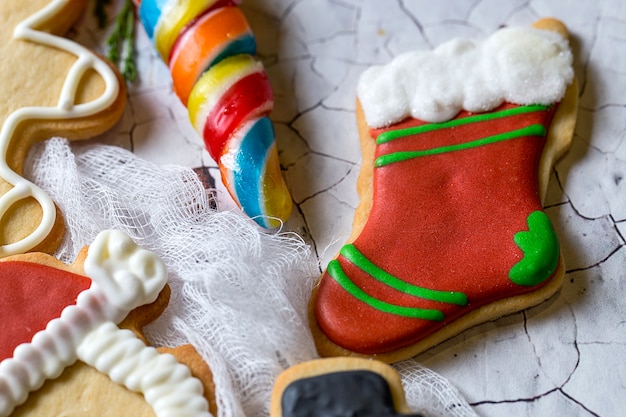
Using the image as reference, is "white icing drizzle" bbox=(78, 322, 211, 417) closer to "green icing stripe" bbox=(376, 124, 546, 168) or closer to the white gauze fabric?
the white gauze fabric

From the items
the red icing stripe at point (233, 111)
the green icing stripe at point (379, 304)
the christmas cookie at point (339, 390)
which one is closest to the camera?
the christmas cookie at point (339, 390)

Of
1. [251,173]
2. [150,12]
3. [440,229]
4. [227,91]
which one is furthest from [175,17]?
[440,229]

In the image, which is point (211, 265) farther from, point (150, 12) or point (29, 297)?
point (150, 12)

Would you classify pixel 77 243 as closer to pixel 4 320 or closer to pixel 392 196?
pixel 4 320

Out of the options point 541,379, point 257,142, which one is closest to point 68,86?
point 257,142

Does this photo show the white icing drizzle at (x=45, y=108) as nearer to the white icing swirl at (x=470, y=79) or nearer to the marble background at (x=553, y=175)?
the marble background at (x=553, y=175)

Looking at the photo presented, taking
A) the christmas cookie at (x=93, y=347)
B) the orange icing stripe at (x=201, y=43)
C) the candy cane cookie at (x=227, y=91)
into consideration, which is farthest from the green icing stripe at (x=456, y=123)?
the christmas cookie at (x=93, y=347)

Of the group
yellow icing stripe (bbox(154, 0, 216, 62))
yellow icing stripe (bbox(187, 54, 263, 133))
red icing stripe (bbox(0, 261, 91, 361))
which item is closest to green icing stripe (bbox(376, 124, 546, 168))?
yellow icing stripe (bbox(187, 54, 263, 133))
